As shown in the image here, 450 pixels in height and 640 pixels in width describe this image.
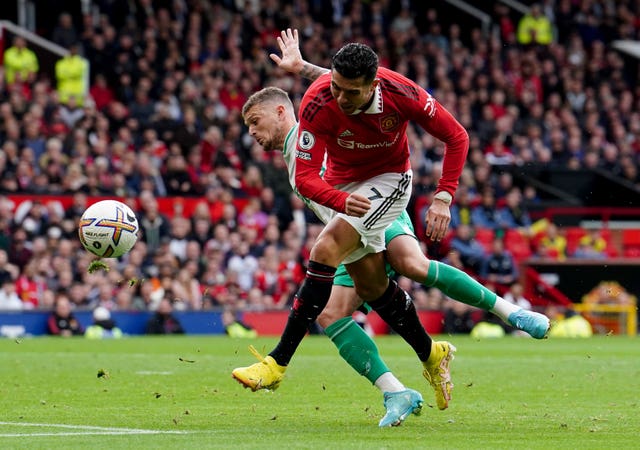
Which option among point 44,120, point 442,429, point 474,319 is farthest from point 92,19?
point 442,429

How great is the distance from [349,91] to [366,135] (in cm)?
51

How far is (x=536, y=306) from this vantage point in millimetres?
23578

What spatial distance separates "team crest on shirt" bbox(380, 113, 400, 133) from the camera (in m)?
8.11

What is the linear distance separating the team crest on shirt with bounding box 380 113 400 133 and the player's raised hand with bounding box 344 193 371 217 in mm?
567

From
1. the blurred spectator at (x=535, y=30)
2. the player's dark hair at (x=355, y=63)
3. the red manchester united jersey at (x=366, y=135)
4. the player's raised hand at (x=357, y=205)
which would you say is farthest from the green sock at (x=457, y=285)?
the blurred spectator at (x=535, y=30)

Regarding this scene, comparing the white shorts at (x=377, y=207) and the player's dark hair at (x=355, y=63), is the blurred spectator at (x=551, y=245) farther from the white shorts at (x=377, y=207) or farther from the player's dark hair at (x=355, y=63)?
the player's dark hair at (x=355, y=63)

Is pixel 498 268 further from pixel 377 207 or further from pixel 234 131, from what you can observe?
pixel 377 207

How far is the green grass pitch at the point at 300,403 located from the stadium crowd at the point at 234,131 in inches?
173

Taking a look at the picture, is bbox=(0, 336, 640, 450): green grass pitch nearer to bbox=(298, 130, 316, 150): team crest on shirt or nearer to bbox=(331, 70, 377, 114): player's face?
bbox=(298, 130, 316, 150): team crest on shirt

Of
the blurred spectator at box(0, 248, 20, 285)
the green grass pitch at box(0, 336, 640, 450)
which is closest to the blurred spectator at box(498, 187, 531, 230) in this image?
the green grass pitch at box(0, 336, 640, 450)

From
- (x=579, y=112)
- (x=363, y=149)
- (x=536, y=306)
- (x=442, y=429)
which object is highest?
(x=363, y=149)

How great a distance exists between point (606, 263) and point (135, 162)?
843cm

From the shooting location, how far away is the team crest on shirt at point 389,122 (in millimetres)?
8114

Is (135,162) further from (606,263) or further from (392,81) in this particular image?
(392,81)
